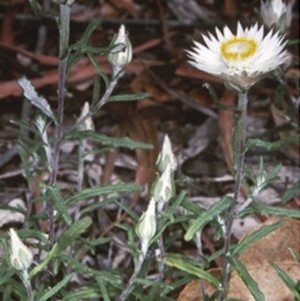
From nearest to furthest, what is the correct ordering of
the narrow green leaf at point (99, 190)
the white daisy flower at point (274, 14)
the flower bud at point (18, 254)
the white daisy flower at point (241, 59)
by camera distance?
the flower bud at point (18, 254)
the white daisy flower at point (241, 59)
the narrow green leaf at point (99, 190)
the white daisy flower at point (274, 14)

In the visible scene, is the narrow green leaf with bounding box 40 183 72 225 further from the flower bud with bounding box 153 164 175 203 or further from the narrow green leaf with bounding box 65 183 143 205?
the flower bud with bounding box 153 164 175 203

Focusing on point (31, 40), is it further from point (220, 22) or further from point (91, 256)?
point (91, 256)

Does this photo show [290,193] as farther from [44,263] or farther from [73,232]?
[44,263]

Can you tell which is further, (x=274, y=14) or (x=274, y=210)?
(x=274, y=14)

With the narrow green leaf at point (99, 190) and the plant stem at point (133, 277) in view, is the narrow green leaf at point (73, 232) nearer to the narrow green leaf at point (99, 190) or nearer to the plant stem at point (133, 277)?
the narrow green leaf at point (99, 190)

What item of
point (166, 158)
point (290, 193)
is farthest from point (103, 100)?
point (290, 193)

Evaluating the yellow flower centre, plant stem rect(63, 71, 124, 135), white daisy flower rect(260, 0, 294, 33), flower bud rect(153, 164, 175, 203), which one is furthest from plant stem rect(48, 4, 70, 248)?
white daisy flower rect(260, 0, 294, 33)

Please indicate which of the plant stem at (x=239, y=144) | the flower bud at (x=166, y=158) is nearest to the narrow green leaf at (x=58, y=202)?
the flower bud at (x=166, y=158)
